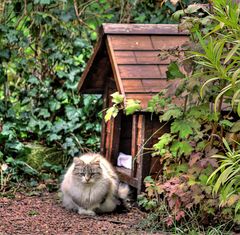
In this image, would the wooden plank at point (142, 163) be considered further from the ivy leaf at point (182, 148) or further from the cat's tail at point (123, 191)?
the ivy leaf at point (182, 148)

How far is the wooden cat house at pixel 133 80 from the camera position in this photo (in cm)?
618

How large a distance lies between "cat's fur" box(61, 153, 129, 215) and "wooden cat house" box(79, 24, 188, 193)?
23 centimetres

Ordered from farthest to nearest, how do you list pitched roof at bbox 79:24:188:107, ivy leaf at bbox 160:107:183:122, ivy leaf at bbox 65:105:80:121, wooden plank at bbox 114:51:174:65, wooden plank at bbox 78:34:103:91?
ivy leaf at bbox 65:105:80:121 → wooden plank at bbox 78:34:103:91 → wooden plank at bbox 114:51:174:65 → pitched roof at bbox 79:24:188:107 → ivy leaf at bbox 160:107:183:122

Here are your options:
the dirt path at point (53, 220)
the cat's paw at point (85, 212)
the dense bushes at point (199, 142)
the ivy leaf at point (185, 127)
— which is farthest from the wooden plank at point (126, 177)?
the ivy leaf at point (185, 127)

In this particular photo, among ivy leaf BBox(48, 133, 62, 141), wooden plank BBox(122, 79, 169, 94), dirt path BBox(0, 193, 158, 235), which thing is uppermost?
wooden plank BBox(122, 79, 169, 94)

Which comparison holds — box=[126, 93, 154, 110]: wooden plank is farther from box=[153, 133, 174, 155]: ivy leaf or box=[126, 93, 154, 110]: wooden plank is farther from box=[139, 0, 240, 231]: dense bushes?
box=[153, 133, 174, 155]: ivy leaf

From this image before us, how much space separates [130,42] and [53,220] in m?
1.89

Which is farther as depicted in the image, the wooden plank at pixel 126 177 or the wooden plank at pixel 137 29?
the wooden plank at pixel 137 29

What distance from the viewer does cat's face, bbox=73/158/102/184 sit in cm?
621

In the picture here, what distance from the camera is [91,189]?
6270 mm

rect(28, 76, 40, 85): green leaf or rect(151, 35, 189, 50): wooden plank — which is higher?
rect(151, 35, 189, 50): wooden plank

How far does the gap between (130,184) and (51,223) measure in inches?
38.4

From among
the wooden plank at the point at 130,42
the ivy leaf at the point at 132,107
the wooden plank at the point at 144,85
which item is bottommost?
the ivy leaf at the point at 132,107

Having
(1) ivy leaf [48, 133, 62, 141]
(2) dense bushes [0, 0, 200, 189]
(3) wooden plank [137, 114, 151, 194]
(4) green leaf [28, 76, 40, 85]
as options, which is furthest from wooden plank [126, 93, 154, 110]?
(4) green leaf [28, 76, 40, 85]
